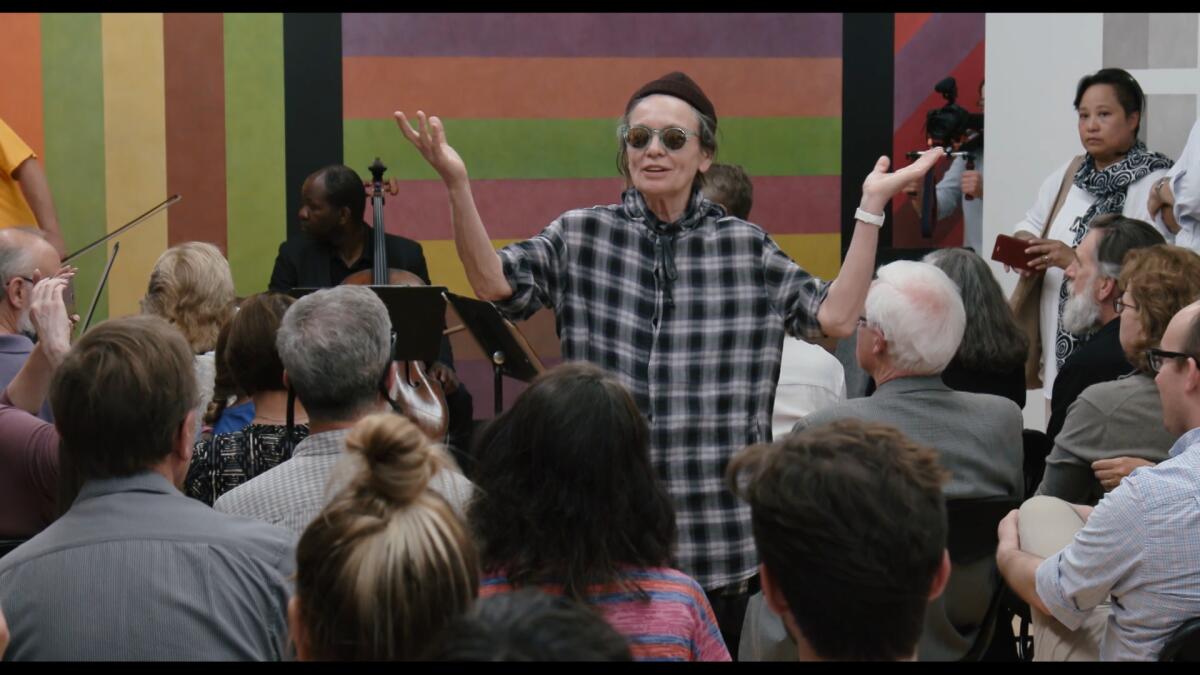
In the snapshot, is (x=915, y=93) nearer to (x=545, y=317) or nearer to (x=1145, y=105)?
(x=1145, y=105)

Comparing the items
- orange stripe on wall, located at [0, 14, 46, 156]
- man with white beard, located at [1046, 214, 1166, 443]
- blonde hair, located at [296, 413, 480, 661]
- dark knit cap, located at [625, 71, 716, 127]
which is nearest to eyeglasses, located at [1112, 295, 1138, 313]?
man with white beard, located at [1046, 214, 1166, 443]

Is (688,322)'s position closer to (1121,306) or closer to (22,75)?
(1121,306)

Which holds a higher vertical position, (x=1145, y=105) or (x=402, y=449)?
(x=1145, y=105)

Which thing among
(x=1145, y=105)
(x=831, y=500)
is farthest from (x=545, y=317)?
(x=831, y=500)

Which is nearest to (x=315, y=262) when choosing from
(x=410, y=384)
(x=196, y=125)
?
(x=196, y=125)

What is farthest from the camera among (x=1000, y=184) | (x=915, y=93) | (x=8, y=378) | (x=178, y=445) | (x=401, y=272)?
(x=915, y=93)

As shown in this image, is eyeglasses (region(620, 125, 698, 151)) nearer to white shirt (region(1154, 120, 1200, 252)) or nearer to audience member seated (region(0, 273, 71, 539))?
audience member seated (region(0, 273, 71, 539))

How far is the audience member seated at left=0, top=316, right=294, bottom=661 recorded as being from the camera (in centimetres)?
173

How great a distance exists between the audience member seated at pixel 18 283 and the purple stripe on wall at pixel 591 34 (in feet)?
10.3

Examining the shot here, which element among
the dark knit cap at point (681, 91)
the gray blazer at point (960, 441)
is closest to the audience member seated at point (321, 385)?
the dark knit cap at point (681, 91)

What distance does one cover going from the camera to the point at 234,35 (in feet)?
20.4

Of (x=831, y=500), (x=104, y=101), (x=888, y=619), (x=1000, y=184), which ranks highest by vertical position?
(x=104, y=101)

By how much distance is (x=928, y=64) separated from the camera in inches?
259

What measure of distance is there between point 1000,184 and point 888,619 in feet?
16.0
